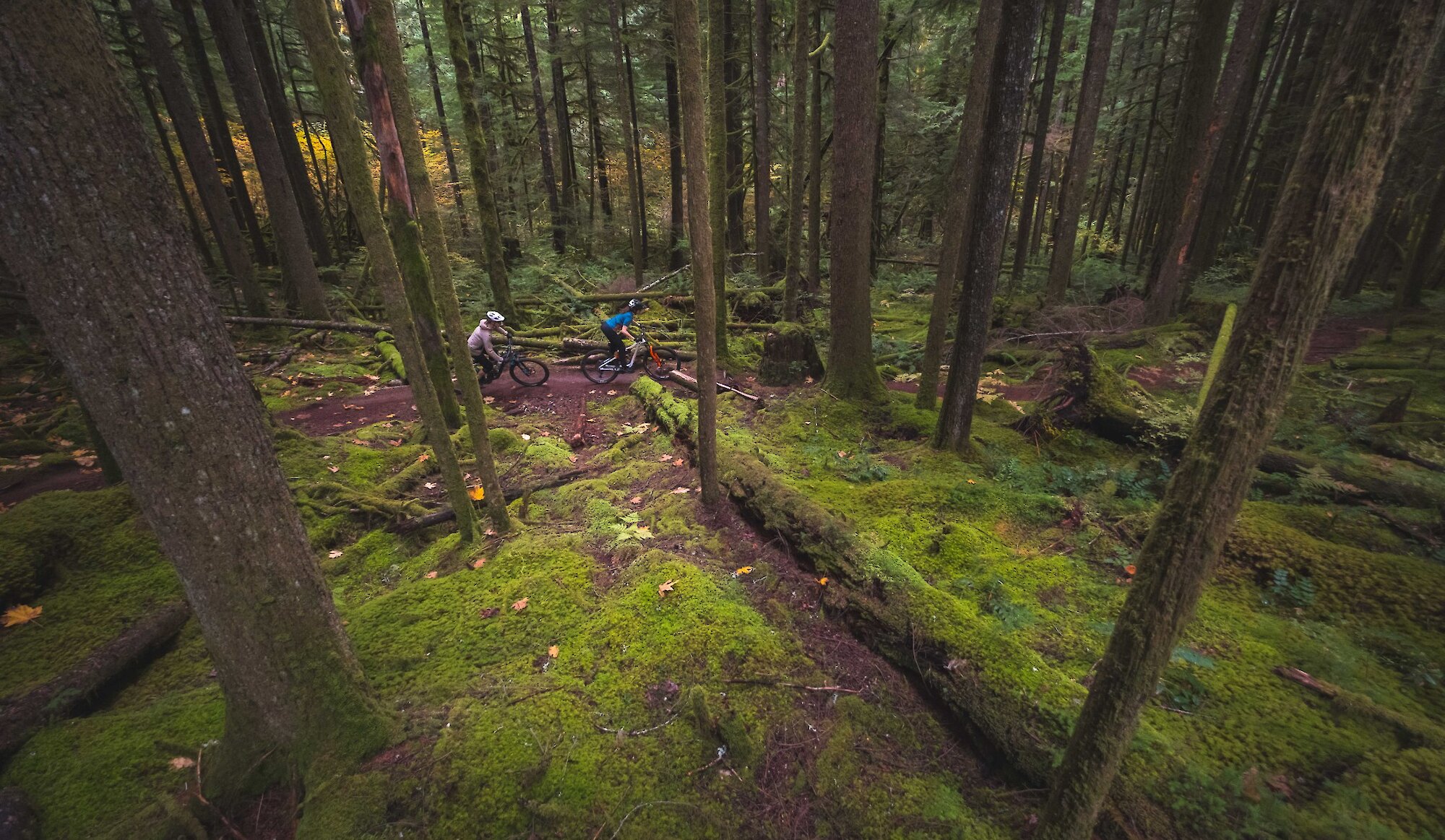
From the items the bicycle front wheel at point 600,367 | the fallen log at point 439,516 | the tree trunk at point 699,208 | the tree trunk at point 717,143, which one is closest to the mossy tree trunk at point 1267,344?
the tree trunk at point 699,208

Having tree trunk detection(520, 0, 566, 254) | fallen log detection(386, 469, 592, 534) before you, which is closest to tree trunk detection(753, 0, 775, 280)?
fallen log detection(386, 469, 592, 534)

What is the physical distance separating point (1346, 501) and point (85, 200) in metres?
9.19

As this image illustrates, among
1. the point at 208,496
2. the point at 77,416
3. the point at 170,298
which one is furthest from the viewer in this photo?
the point at 77,416

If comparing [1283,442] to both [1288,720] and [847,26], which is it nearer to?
[1288,720]

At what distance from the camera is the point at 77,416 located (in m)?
7.97

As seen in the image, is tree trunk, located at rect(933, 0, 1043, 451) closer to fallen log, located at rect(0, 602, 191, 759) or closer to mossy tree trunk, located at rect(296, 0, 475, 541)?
mossy tree trunk, located at rect(296, 0, 475, 541)

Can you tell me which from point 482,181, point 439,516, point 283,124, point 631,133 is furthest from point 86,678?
point 283,124

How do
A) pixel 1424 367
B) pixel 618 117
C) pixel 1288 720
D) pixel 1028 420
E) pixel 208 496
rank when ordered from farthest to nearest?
pixel 618 117, pixel 1424 367, pixel 1028 420, pixel 1288 720, pixel 208 496

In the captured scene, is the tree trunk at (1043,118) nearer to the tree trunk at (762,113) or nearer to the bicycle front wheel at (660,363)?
the tree trunk at (762,113)

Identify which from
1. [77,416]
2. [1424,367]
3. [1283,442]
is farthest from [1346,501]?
[77,416]

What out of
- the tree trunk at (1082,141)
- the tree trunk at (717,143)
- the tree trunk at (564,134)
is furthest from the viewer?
the tree trunk at (564,134)

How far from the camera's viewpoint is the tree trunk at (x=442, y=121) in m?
20.7

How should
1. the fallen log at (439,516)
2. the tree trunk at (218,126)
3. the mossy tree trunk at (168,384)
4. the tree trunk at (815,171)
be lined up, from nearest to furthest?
the mossy tree trunk at (168,384)
the fallen log at (439,516)
the tree trunk at (815,171)
the tree trunk at (218,126)

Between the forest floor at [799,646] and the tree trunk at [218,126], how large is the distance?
500 inches
